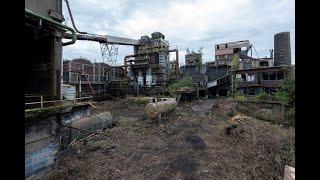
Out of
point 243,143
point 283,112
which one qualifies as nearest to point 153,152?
point 243,143

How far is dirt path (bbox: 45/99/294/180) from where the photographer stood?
24.6ft

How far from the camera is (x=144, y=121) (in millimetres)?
16188

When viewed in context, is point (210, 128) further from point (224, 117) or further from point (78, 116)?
point (78, 116)

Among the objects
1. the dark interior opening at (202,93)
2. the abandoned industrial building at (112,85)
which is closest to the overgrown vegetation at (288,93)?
the abandoned industrial building at (112,85)

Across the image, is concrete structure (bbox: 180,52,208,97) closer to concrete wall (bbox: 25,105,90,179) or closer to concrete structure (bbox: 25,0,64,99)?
concrete structure (bbox: 25,0,64,99)

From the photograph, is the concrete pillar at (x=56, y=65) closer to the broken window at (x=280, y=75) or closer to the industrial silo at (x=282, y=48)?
the broken window at (x=280, y=75)

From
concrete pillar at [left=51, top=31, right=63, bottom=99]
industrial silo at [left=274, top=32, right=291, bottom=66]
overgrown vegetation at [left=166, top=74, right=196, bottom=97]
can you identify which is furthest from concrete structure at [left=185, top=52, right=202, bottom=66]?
concrete pillar at [left=51, top=31, right=63, bottom=99]

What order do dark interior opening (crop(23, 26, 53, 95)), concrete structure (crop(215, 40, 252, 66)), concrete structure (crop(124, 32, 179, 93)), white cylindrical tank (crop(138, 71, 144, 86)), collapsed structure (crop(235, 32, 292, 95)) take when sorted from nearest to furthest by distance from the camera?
dark interior opening (crop(23, 26, 53, 95)) < collapsed structure (crop(235, 32, 292, 95)) < concrete structure (crop(124, 32, 179, 93)) < white cylindrical tank (crop(138, 71, 144, 86)) < concrete structure (crop(215, 40, 252, 66))

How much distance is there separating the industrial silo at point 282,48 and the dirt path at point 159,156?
1959 centimetres

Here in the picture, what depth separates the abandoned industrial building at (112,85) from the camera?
8.61 m

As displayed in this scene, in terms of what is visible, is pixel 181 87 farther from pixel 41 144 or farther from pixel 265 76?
pixel 41 144

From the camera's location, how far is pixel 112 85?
102 feet

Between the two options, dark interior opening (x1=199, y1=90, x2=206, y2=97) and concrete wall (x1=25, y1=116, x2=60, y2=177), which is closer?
concrete wall (x1=25, y1=116, x2=60, y2=177)

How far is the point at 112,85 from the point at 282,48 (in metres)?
23.7
